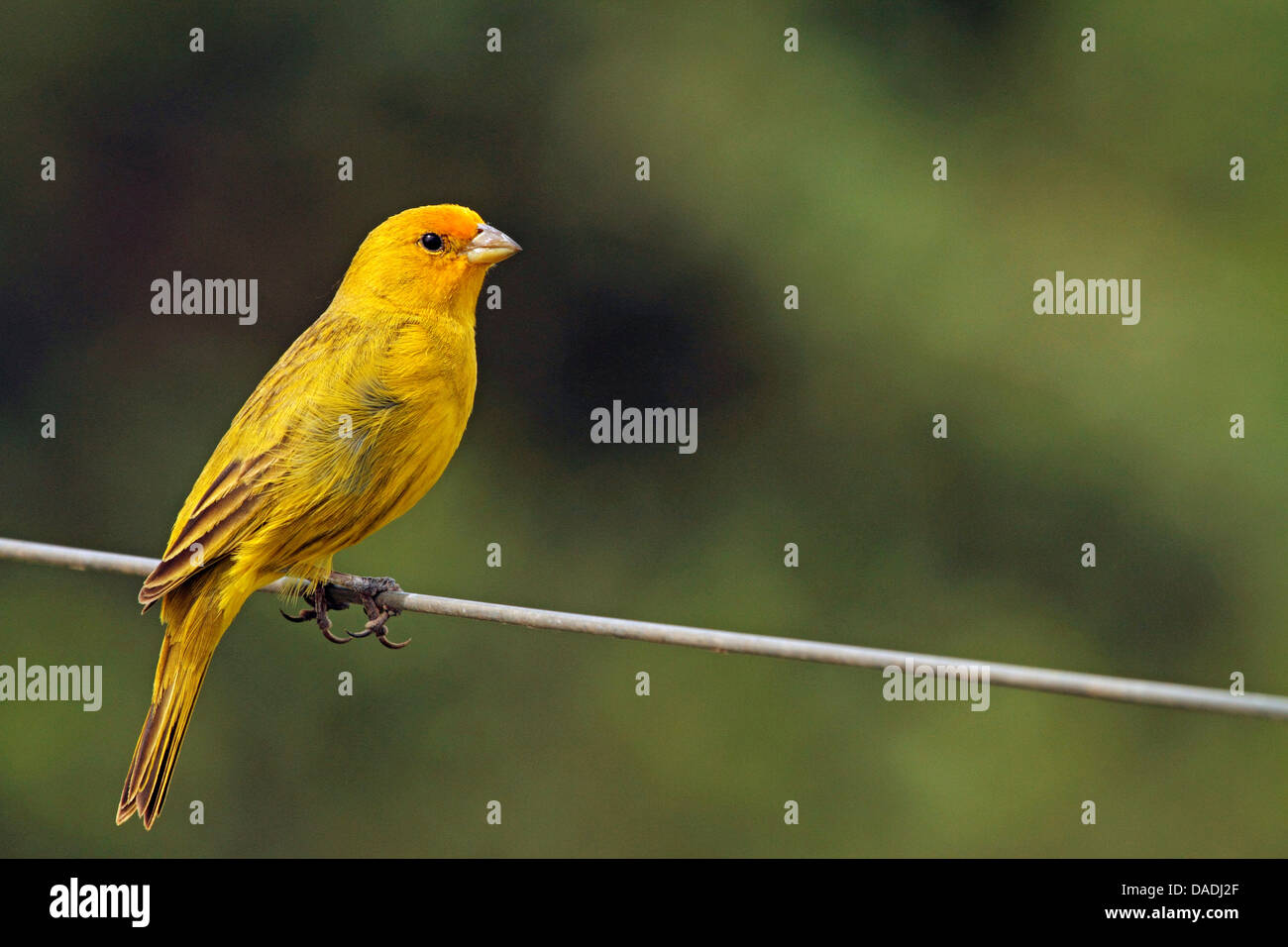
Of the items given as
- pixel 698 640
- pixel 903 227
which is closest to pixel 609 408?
pixel 903 227

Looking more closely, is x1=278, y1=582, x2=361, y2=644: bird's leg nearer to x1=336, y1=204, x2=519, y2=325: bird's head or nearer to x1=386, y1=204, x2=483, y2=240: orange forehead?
x1=336, y1=204, x2=519, y2=325: bird's head

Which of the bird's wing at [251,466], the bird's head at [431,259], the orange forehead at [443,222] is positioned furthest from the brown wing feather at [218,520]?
the orange forehead at [443,222]

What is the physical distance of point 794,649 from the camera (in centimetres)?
275

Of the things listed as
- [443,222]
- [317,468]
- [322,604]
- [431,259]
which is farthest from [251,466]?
[443,222]

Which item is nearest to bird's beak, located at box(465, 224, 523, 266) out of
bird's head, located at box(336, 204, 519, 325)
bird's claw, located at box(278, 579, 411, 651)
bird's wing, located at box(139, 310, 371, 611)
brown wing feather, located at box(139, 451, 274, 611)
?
bird's head, located at box(336, 204, 519, 325)

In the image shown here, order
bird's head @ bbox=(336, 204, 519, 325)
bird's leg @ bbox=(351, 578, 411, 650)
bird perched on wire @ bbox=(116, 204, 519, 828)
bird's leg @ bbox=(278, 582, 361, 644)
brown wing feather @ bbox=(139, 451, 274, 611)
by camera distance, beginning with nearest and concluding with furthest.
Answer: brown wing feather @ bbox=(139, 451, 274, 611) < bird perched on wire @ bbox=(116, 204, 519, 828) < bird's leg @ bbox=(351, 578, 411, 650) < bird's leg @ bbox=(278, 582, 361, 644) < bird's head @ bbox=(336, 204, 519, 325)

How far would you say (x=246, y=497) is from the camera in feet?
15.5

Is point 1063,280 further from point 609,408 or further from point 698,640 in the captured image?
point 698,640

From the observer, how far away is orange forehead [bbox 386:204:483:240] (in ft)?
17.7

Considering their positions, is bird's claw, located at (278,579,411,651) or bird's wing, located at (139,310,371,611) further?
bird's claw, located at (278,579,411,651)

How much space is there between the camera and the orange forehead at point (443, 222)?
539 cm

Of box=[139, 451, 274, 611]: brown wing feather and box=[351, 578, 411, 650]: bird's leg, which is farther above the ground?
box=[139, 451, 274, 611]: brown wing feather

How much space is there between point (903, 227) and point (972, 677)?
26.3ft

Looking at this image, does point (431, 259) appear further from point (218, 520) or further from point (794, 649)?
point (794, 649)
